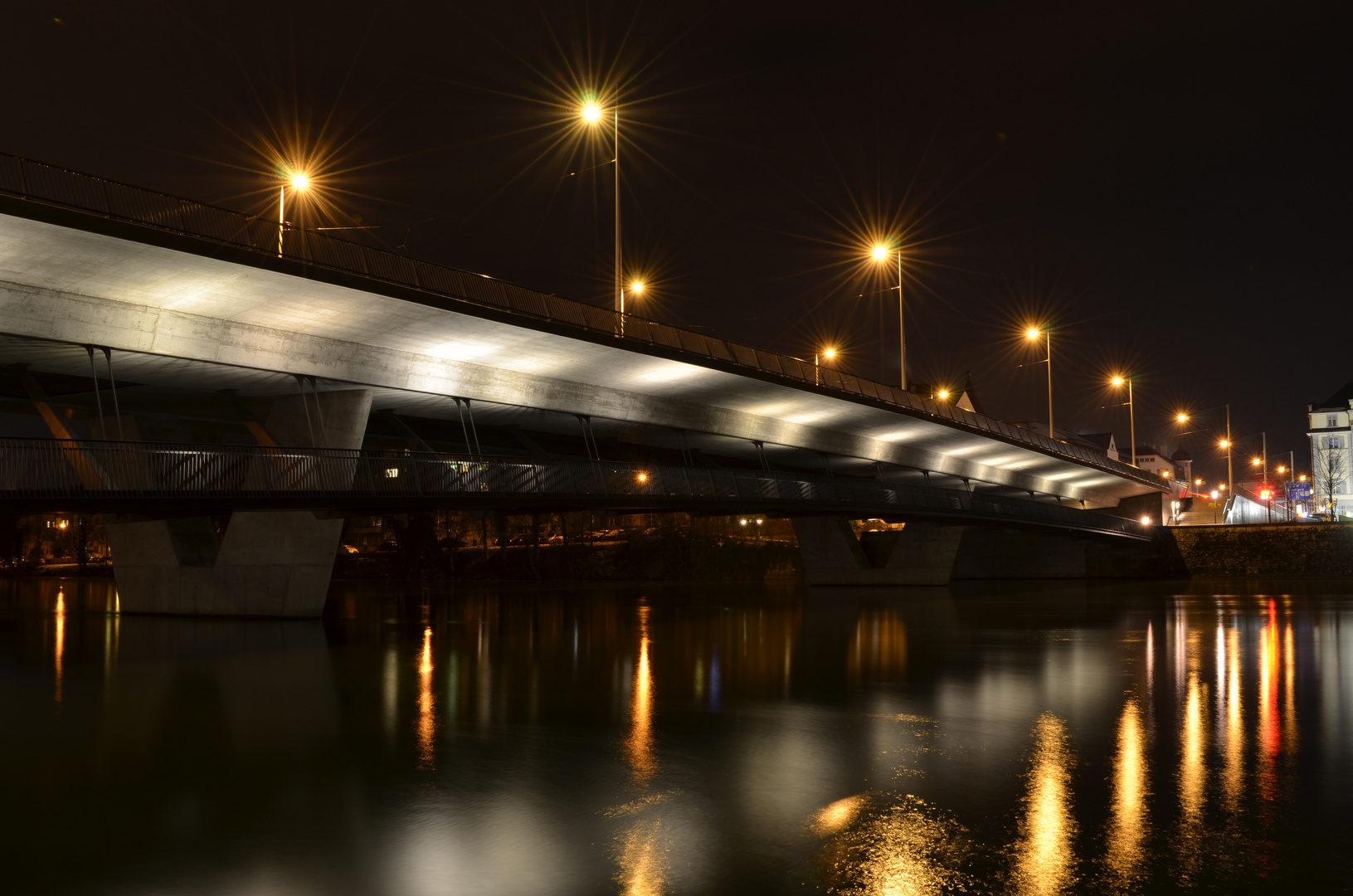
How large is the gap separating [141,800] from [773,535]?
74949 mm

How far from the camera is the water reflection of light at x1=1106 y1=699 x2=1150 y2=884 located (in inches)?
251

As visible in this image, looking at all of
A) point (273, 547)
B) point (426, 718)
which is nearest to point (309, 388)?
point (273, 547)

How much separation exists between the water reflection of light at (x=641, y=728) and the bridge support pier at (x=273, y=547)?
13.9m

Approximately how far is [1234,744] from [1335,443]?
145 meters

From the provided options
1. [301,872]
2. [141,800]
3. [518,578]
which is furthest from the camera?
[518,578]

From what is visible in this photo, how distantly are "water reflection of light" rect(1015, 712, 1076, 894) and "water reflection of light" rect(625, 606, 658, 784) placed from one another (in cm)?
313

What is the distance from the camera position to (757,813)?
764cm

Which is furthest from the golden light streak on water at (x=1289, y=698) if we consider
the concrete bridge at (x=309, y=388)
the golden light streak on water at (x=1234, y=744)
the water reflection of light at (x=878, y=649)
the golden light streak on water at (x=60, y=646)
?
the concrete bridge at (x=309, y=388)

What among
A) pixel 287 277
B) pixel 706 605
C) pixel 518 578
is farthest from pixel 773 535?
pixel 287 277

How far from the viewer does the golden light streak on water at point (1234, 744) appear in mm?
8062

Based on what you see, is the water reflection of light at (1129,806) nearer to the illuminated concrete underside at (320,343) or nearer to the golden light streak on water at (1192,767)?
the golden light streak on water at (1192,767)

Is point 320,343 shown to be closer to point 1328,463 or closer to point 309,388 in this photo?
point 309,388

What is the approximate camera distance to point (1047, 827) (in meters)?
7.14

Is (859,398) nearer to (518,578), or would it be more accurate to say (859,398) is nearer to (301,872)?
(301,872)
